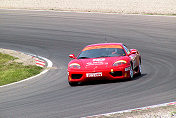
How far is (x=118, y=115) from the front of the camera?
7.02 metres

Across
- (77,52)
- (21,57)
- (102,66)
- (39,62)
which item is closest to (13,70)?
(39,62)

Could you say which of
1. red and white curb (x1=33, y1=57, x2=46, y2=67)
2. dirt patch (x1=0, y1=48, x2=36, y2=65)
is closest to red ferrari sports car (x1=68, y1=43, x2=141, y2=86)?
red and white curb (x1=33, y1=57, x2=46, y2=67)

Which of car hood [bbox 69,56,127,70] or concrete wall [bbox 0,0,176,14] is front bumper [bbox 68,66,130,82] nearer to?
car hood [bbox 69,56,127,70]

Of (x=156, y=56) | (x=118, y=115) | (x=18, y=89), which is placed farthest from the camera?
(x=156, y=56)

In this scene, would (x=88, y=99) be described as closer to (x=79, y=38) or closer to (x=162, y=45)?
(x=162, y=45)

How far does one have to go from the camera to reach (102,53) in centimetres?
1237

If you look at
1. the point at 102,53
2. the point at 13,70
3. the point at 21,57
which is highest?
the point at 102,53

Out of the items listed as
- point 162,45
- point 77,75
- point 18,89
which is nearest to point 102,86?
point 77,75

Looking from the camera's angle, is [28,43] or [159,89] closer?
[159,89]

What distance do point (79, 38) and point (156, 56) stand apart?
7.03 m

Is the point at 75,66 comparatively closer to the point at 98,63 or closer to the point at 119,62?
the point at 98,63

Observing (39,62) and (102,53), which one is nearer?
(102,53)

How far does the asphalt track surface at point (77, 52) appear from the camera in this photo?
334 inches

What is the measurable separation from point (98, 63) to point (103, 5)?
19.9 metres
